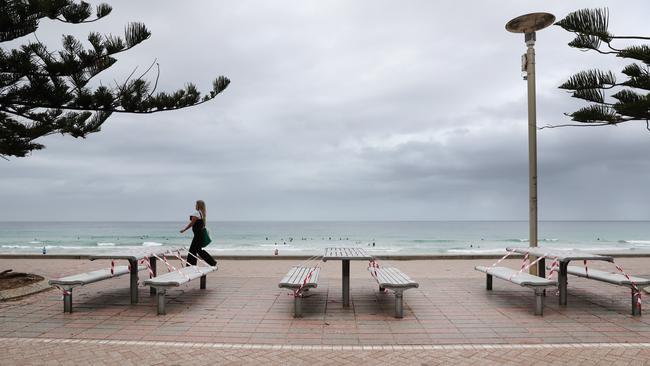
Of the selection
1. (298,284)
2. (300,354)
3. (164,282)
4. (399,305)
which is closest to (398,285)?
(399,305)

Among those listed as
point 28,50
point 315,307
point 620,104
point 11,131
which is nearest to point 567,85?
point 620,104

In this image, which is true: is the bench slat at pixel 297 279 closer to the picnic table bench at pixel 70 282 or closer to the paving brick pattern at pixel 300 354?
the paving brick pattern at pixel 300 354

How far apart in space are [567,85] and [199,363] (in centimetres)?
741

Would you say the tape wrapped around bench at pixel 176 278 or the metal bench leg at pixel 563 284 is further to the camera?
the metal bench leg at pixel 563 284

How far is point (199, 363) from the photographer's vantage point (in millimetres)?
3484

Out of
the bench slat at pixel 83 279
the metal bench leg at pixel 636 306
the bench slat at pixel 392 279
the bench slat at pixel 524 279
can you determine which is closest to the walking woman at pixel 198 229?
the bench slat at pixel 83 279

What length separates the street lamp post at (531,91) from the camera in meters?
7.11

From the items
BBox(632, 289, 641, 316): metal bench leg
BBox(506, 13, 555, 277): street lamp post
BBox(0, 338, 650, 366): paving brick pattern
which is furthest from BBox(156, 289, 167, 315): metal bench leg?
BBox(506, 13, 555, 277): street lamp post

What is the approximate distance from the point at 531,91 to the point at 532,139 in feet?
2.81

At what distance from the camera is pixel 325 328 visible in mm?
4551

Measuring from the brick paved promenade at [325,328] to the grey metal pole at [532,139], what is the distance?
116cm

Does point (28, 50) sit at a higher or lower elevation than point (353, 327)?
higher

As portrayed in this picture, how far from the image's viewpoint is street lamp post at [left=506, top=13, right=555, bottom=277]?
23.3 ft

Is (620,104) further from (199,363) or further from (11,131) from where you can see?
(11,131)
